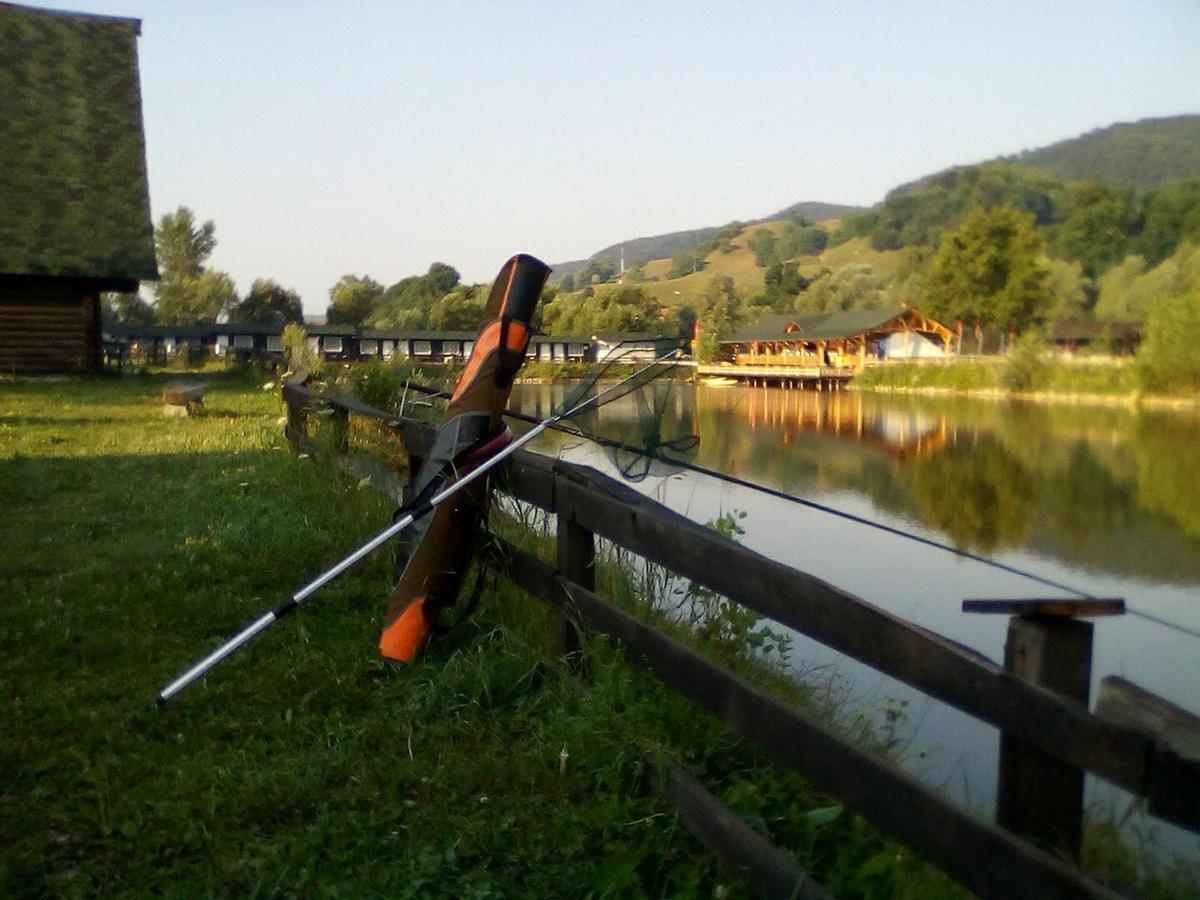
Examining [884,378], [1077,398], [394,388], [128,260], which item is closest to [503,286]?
[1077,398]

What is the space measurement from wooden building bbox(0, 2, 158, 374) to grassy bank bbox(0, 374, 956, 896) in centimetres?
2101

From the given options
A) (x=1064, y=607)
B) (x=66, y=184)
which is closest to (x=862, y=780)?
(x=1064, y=607)

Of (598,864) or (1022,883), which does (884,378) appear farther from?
(1022,883)

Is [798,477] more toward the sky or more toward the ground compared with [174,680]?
more toward the sky

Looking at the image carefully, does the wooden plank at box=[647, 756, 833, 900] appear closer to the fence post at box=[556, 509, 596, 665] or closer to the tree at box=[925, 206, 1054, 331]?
the fence post at box=[556, 509, 596, 665]

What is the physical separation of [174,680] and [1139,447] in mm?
4720

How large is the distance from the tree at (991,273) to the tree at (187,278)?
83.0m

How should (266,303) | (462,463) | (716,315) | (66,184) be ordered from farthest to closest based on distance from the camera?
(266,303), (66,184), (716,315), (462,463)

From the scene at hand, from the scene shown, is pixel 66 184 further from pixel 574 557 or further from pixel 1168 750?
pixel 1168 750

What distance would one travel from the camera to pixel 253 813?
141 inches

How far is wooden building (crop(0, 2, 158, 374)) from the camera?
82.5ft

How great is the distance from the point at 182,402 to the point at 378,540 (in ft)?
45.6

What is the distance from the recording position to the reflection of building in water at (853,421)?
23.5 ft

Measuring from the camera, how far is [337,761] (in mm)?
3922
